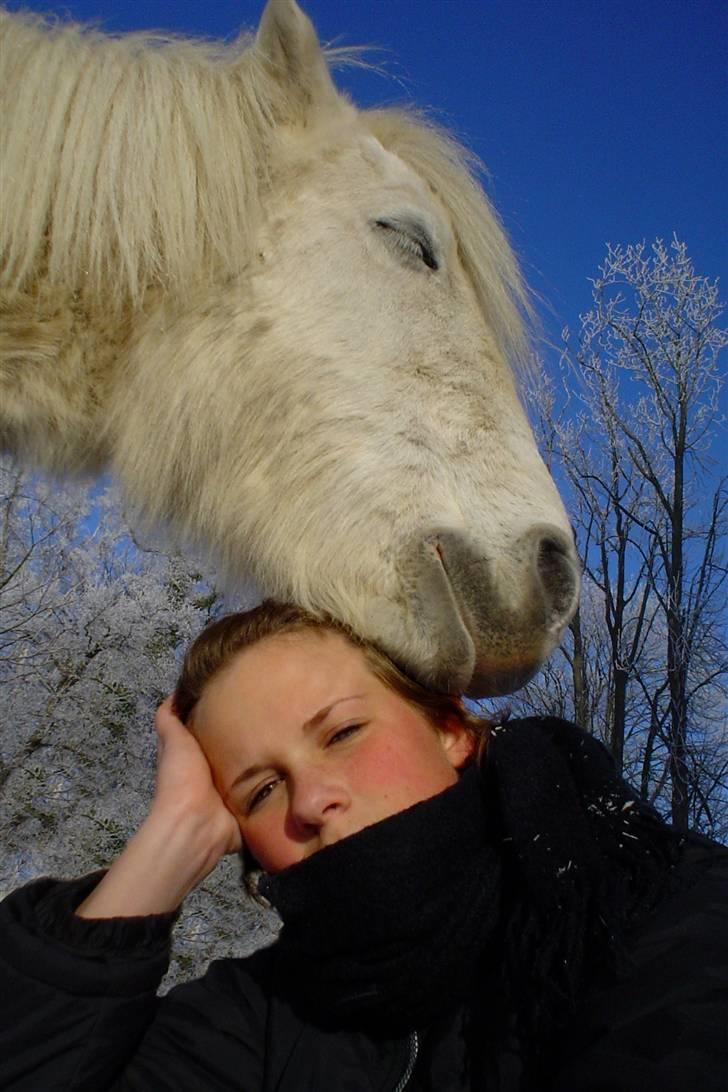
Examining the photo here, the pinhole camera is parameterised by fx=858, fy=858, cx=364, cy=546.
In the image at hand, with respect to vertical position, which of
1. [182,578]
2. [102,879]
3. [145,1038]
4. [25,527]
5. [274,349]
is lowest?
[145,1038]

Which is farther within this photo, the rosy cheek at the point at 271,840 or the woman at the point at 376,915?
the rosy cheek at the point at 271,840

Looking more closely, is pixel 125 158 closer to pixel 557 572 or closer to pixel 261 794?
pixel 557 572

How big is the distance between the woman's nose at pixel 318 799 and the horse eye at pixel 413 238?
1.44 metres

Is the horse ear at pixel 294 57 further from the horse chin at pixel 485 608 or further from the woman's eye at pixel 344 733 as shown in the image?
the woman's eye at pixel 344 733

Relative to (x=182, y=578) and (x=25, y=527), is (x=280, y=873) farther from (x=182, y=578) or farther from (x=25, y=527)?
(x=182, y=578)

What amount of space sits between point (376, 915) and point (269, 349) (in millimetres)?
1303

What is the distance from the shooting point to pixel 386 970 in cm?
134

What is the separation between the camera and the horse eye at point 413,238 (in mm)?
2258

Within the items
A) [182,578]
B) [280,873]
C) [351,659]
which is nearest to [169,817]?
[280,873]

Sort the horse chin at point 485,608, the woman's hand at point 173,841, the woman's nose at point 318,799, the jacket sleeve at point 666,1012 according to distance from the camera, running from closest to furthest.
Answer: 1. the jacket sleeve at point 666,1012
2. the woman's nose at point 318,799
3. the woman's hand at point 173,841
4. the horse chin at point 485,608

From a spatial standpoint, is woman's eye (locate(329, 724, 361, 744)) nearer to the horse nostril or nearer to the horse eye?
the horse nostril

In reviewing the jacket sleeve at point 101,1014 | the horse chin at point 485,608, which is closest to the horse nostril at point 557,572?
the horse chin at point 485,608

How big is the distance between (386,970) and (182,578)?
39.0 ft

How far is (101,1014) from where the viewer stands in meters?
1.36
